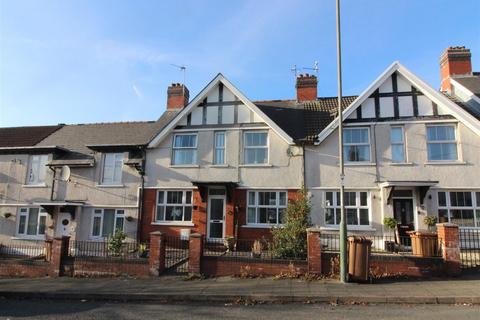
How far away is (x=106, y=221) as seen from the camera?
63.3ft

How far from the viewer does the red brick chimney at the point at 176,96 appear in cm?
2302

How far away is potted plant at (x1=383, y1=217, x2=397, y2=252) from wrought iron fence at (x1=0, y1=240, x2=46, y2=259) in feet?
54.0

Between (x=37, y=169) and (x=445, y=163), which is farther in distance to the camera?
(x=37, y=169)

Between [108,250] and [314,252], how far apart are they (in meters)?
8.29

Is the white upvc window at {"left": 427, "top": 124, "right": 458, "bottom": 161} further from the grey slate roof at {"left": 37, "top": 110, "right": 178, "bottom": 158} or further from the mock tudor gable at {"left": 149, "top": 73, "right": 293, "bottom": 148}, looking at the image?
the grey slate roof at {"left": 37, "top": 110, "right": 178, "bottom": 158}

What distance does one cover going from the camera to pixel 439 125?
17062mm

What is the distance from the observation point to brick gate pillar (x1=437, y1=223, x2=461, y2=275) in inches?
448

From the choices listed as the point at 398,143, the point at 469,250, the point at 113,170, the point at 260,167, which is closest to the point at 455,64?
the point at 398,143

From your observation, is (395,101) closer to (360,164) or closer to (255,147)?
(360,164)

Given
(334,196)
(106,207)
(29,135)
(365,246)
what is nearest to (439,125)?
(334,196)

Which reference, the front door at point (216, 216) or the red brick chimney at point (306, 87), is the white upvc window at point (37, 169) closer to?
the front door at point (216, 216)

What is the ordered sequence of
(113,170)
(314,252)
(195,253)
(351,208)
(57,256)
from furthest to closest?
(113,170) → (351,208) → (57,256) → (195,253) → (314,252)

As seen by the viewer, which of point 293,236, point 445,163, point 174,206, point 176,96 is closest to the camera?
point 293,236

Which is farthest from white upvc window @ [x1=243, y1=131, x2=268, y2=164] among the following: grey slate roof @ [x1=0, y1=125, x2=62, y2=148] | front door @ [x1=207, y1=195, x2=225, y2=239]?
grey slate roof @ [x1=0, y1=125, x2=62, y2=148]
